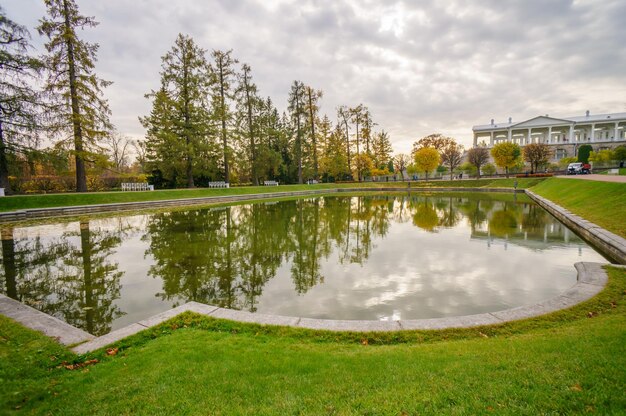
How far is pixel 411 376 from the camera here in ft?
9.61

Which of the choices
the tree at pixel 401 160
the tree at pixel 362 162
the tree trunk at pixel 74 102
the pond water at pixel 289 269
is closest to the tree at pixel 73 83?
the tree trunk at pixel 74 102

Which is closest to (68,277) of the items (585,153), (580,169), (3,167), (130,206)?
(130,206)

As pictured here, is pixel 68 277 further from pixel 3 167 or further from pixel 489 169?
pixel 489 169

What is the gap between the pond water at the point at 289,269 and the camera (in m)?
5.58

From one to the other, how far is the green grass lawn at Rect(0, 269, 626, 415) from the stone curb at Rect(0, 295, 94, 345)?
0.15m

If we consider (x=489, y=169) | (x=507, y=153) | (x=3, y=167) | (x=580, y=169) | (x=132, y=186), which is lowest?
(x=132, y=186)

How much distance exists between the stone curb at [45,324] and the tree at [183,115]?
84.4 feet

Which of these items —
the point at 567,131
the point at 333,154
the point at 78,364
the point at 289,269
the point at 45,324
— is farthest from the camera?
the point at 567,131

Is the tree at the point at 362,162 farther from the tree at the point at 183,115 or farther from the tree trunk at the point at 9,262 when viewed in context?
the tree trunk at the point at 9,262

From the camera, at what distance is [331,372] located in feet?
10.2

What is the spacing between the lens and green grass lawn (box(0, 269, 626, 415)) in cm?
254

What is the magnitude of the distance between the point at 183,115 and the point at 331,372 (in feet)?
109

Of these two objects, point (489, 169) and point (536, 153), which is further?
point (489, 169)

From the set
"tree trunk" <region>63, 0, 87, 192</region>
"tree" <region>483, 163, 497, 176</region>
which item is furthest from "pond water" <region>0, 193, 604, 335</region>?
"tree" <region>483, 163, 497, 176</region>
